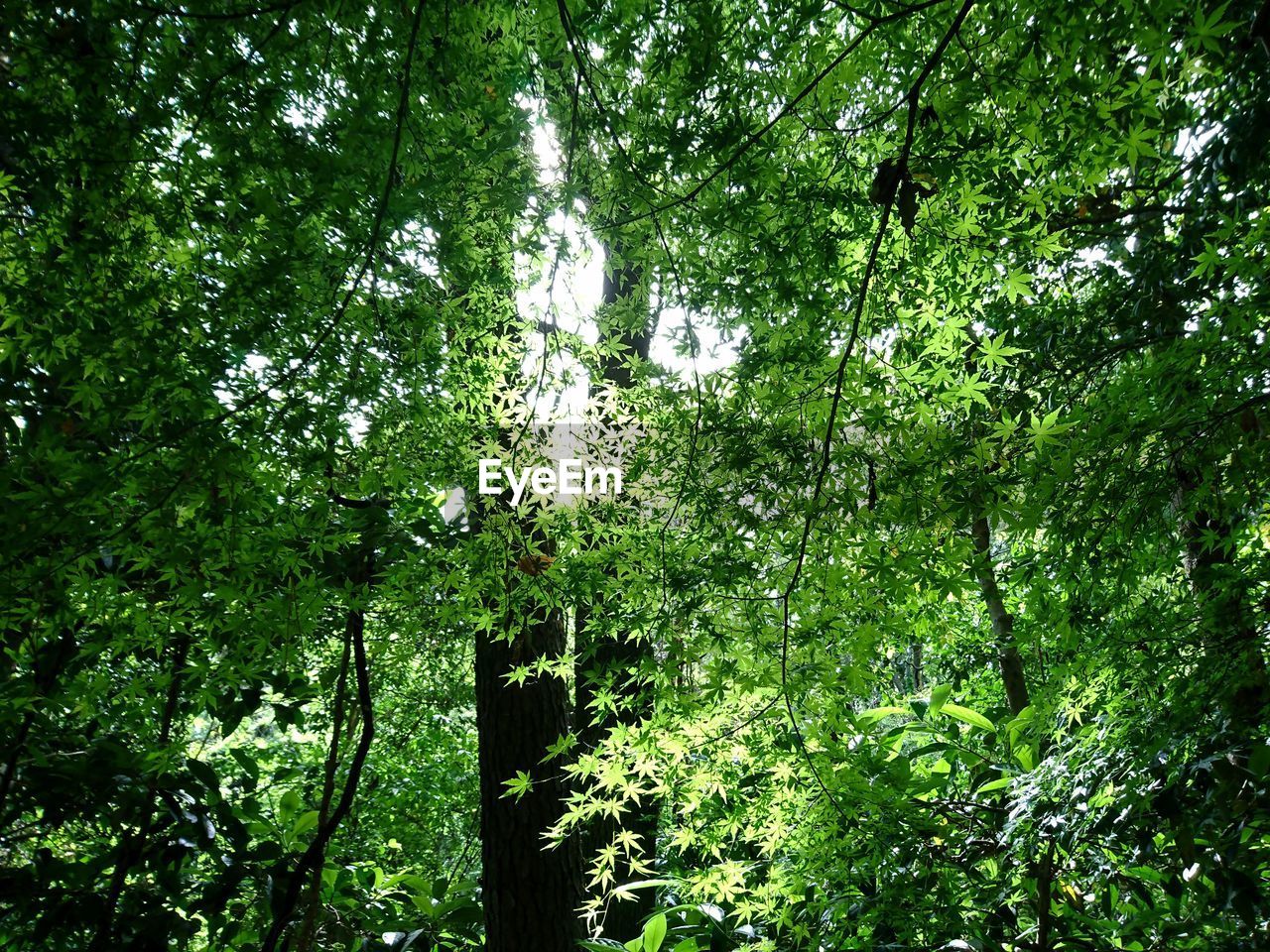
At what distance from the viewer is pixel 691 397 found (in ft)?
5.10

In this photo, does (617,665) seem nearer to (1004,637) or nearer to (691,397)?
(691,397)

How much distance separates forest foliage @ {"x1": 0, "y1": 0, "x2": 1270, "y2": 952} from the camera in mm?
1241

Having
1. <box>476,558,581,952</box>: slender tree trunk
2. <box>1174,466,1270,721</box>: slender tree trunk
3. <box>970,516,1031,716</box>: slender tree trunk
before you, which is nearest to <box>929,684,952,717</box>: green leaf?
<box>970,516,1031,716</box>: slender tree trunk

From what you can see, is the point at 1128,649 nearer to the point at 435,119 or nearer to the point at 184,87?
the point at 435,119

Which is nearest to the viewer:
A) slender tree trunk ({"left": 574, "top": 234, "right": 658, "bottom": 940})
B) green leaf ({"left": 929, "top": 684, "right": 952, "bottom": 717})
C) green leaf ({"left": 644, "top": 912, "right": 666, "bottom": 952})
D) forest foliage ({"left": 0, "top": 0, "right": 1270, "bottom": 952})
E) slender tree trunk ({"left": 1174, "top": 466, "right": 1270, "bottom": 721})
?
forest foliage ({"left": 0, "top": 0, "right": 1270, "bottom": 952})

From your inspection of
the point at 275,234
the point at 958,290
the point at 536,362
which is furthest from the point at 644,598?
the point at 275,234

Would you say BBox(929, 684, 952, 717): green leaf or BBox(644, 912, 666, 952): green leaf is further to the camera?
BBox(929, 684, 952, 717): green leaf

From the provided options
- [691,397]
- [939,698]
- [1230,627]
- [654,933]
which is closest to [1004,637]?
[939,698]

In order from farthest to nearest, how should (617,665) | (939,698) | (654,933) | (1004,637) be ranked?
1. (1004,637)
2. (939,698)
3. (654,933)
4. (617,665)

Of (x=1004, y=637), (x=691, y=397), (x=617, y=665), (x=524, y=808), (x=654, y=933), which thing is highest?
(x=691, y=397)

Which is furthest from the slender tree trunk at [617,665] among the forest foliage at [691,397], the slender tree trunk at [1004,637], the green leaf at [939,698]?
the slender tree trunk at [1004,637]

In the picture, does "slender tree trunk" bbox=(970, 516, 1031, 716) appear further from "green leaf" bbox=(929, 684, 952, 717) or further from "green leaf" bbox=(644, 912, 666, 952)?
"green leaf" bbox=(644, 912, 666, 952)

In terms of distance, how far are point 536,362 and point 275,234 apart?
0.56 meters

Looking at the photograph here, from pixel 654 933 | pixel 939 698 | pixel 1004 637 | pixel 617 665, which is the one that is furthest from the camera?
pixel 1004 637
